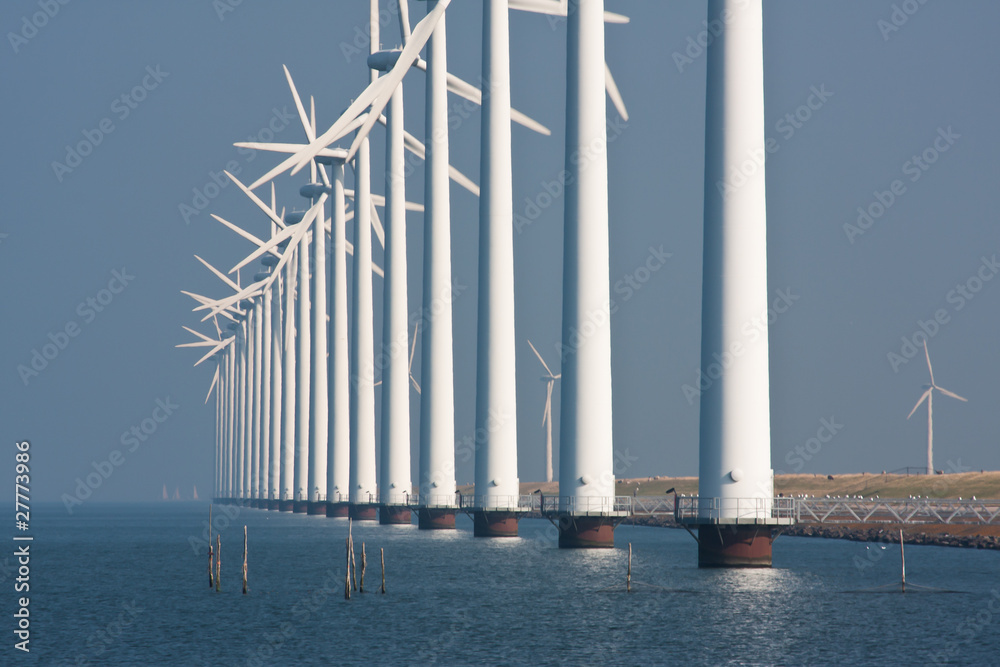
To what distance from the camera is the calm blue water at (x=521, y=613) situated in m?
53.3

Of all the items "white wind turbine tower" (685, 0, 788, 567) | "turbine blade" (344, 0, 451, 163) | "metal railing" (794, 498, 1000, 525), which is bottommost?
"metal railing" (794, 498, 1000, 525)

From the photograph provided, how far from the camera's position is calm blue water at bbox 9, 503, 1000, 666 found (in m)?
53.3

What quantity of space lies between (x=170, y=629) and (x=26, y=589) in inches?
954

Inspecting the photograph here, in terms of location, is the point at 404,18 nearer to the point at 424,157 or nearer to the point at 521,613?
the point at 424,157

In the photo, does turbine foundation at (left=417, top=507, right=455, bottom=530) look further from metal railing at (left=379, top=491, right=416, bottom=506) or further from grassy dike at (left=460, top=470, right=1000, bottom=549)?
grassy dike at (left=460, top=470, right=1000, bottom=549)

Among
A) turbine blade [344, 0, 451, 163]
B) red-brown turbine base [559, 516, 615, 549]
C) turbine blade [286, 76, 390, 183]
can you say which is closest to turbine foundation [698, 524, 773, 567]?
red-brown turbine base [559, 516, 615, 549]

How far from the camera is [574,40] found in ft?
282

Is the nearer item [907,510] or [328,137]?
[328,137]

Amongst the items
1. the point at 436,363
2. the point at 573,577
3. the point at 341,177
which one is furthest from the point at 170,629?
the point at 341,177

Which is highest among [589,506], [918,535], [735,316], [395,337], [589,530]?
[395,337]

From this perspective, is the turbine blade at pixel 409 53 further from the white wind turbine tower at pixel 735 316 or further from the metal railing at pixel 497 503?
the white wind turbine tower at pixel 735 316

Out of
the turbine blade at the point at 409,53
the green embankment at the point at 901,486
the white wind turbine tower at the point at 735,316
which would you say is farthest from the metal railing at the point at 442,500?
the white wind turbine tower at the point at 735,316

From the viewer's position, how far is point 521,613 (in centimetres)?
6425

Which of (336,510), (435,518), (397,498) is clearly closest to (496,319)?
(435,518)
